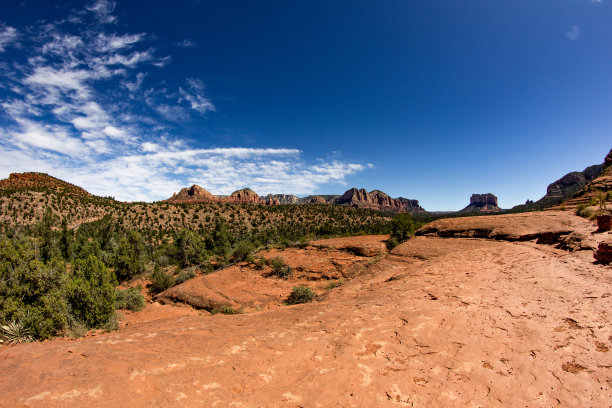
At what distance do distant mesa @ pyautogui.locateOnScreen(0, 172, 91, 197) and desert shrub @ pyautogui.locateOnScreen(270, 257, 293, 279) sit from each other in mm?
69549

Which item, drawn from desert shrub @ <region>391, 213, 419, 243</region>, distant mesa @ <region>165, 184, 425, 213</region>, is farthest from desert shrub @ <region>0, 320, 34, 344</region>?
distant mesa @ <region>165, 184, 425, 213</region>

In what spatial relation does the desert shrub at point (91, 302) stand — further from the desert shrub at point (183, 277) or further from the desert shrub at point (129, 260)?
the desert shrub at point (129, 260)

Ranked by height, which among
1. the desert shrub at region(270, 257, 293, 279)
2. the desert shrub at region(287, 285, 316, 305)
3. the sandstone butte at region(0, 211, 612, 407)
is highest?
the sandstone butte at region(0, 211, 612, 407)

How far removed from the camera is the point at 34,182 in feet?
208

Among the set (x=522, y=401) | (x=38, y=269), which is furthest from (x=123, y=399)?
(x=38, y=269)

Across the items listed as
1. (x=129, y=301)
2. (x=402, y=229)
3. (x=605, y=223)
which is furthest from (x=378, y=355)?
(x=402, y=229)

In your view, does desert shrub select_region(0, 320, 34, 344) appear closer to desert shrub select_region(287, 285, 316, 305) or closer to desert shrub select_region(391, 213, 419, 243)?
desert shrub select_region(287, 285, 316, 305)

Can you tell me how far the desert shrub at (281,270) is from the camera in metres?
17.4

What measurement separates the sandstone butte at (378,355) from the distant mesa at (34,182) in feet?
251

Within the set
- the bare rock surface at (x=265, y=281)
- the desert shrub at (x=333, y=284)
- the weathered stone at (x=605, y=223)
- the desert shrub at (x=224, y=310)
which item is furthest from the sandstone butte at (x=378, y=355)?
the bare rock surface at (x=265, y=281)

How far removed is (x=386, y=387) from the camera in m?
3.82

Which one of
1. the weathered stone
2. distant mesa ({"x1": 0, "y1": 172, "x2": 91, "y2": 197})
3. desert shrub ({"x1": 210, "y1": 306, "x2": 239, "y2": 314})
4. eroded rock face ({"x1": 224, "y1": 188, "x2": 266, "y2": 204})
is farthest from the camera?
eroded rock face ({"x1": 224, "y1": 188, "x2": 266, "y2": 204})

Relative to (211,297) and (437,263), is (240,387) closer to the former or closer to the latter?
(437,263)

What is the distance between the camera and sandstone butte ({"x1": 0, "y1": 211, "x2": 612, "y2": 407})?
3523 millimetres
